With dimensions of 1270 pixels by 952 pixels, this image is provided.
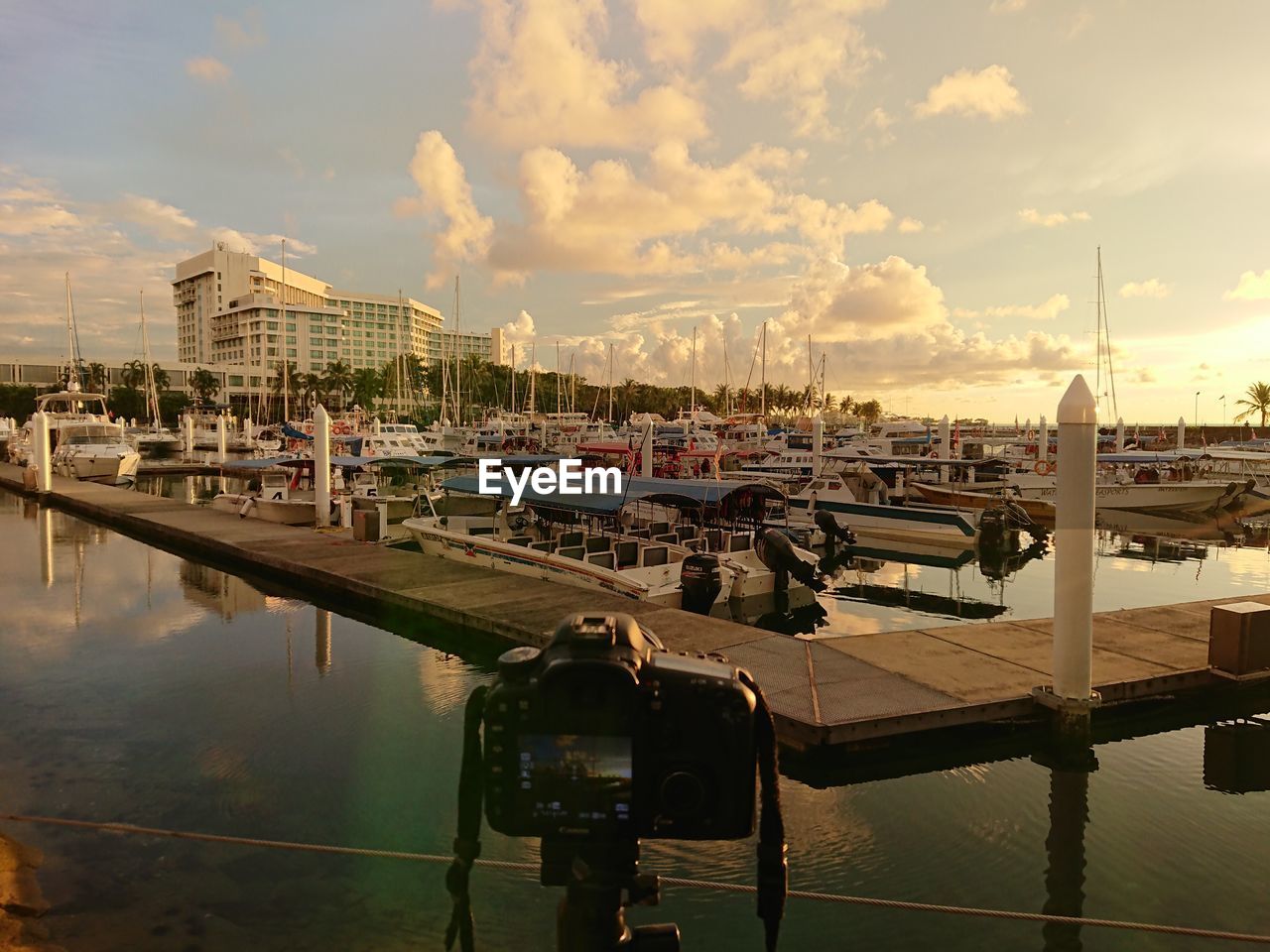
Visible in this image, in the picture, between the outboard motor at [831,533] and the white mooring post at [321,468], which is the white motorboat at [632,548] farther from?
the outboard motor at [831,533]

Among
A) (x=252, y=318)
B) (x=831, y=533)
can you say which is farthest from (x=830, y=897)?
(x=252, y=318)

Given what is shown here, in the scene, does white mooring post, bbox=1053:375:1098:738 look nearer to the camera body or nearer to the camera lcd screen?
the camera body

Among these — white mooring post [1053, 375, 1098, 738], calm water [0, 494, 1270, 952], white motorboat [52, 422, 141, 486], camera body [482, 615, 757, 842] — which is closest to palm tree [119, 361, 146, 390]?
white motorboat [52, 422, 141, 486]

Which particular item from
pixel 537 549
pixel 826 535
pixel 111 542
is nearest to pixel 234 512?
pixel 111 542

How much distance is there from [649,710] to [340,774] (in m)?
8.33

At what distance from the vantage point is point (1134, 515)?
127ft

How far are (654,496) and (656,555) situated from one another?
6.52 ft

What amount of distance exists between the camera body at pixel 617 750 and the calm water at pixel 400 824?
4.51m

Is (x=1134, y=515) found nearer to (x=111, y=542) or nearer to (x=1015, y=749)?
(x=1015, y=749)

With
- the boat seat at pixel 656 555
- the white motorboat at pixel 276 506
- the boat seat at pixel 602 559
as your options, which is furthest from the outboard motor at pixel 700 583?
the white motorboat at pixel 276 506

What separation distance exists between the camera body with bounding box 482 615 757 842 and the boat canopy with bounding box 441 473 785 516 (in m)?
16.0

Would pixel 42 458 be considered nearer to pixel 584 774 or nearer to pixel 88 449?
pixel 88 449

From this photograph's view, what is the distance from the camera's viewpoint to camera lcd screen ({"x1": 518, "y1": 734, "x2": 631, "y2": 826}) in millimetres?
2676

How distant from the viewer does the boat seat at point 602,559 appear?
60.6ft
